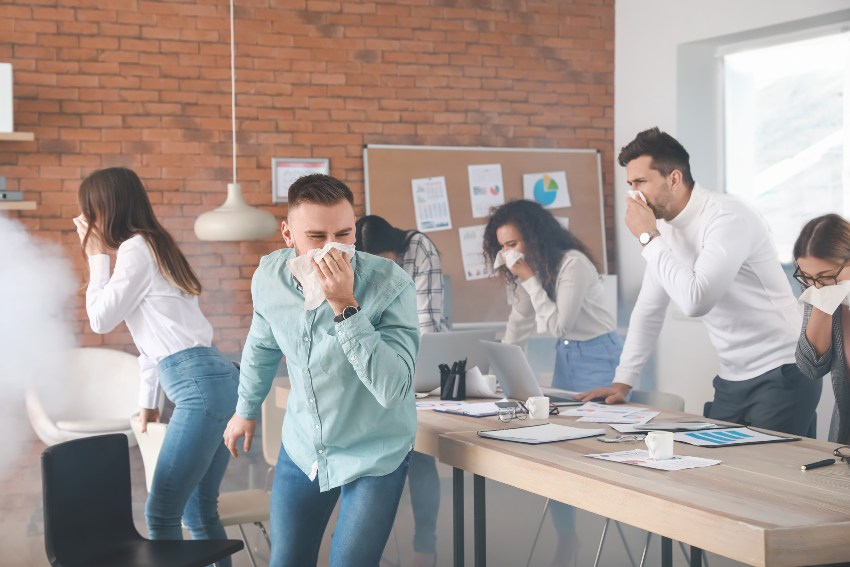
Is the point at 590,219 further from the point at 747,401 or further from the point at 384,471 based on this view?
the point at 384,471

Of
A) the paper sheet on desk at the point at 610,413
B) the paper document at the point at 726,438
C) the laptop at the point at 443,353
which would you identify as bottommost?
the paper sheet on desk at the point at 610,413

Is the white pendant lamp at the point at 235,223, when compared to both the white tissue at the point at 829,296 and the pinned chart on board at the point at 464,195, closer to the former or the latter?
the pinned chart on board at the point at 464,195

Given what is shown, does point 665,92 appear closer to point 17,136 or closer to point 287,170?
point 287,170

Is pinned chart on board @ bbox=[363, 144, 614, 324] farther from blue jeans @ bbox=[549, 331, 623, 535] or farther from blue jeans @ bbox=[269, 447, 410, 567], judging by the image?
blue jeans @ bbox=[269, 447, 410, 567]

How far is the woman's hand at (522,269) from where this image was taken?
4473mm

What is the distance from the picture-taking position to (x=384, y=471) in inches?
89.3

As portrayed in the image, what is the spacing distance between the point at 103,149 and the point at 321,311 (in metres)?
4.06

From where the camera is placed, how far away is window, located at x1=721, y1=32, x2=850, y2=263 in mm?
5715

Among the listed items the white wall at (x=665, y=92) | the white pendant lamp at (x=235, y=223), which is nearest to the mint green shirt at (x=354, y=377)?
the white pendant lamp at (x=235, y=223)

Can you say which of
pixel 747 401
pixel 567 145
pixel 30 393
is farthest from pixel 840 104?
pixel 30 393

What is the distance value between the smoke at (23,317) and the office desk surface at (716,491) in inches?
150

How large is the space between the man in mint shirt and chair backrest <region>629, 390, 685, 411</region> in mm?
1523

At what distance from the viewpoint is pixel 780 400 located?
10.2ft

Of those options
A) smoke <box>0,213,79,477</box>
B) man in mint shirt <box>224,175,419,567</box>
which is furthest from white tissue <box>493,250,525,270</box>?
smoke <box>0,213,79,477</box>
